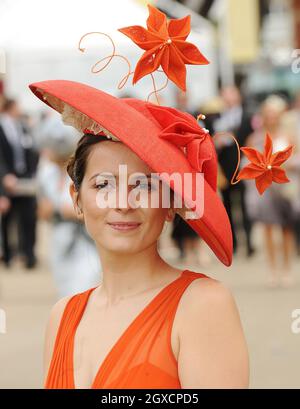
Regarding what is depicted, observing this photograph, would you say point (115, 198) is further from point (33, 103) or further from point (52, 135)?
point (33, 103)

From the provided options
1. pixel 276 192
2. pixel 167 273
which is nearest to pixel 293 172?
pixel 276 192

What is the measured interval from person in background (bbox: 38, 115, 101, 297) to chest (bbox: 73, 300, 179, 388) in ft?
12.1

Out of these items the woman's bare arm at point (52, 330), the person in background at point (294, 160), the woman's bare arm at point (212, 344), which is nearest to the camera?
the woman's bare arm at point (212, 344)

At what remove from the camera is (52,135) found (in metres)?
6.42

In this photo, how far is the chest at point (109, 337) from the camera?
225 centimetres

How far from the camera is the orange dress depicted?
2213 mm

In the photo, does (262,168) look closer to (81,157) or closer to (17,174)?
(81,157)

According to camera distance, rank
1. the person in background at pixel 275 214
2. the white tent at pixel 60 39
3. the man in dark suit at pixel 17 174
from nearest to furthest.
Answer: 1. the person in background at pixel 275 214
2. the man in dark suit at pixel 17 174
3. the white tent at pixel 60 39

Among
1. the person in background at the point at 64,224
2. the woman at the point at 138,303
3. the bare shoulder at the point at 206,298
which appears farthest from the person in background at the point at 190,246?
the bare shoulder at the point at 206,298

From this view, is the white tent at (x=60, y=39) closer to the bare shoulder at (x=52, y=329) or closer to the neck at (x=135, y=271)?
the bare shoulder at (x=52, y=329)

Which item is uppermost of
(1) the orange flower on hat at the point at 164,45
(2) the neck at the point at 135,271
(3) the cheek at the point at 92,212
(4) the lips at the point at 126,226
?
(1) the orange flower on hat at the point at 164,45

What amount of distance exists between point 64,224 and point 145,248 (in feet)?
14.0

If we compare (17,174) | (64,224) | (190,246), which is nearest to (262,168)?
(64,224)

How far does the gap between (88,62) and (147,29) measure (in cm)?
1191
